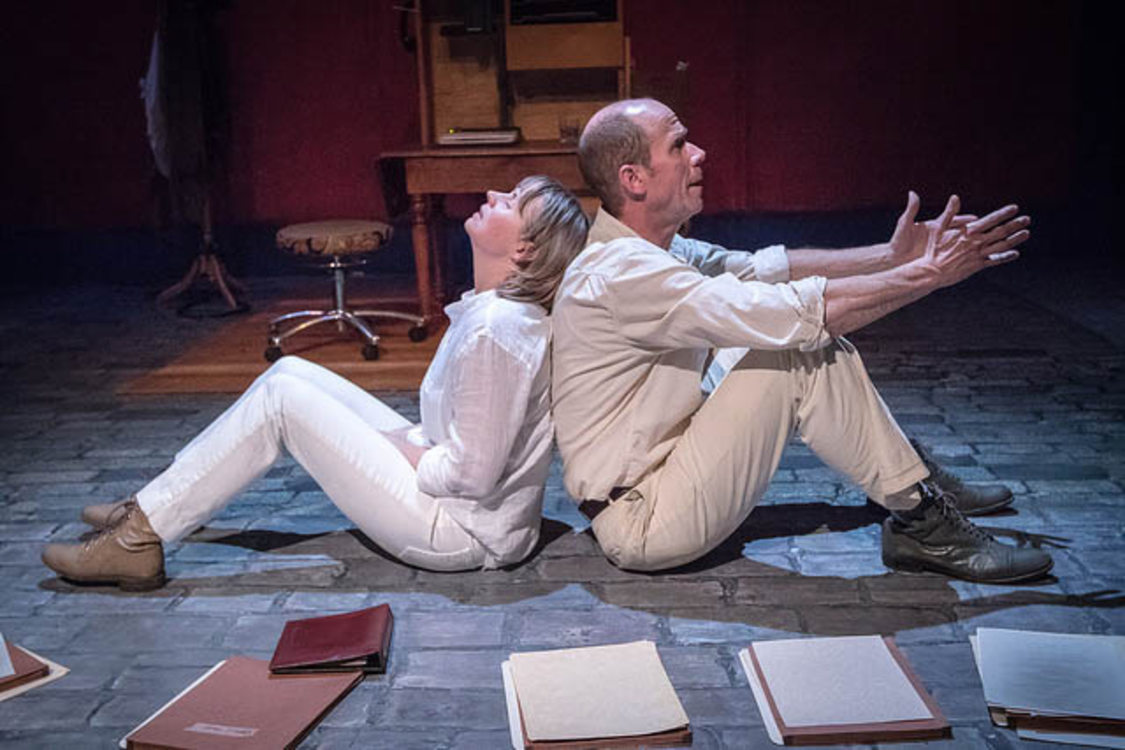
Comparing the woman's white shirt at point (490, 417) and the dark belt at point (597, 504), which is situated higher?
the woman's white shirt at point (490, 417)

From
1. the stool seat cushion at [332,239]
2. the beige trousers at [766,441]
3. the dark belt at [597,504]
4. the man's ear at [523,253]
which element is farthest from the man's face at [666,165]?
the stool seat cushion at [332,239]

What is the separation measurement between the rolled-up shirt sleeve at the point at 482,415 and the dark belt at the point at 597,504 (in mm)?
276

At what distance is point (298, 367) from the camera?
308cm

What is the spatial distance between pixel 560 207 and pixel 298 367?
82cm

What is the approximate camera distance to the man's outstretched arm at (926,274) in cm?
258

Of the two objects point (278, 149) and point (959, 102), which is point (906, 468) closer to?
point (959, 102)

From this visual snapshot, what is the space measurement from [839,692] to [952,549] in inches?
27.5

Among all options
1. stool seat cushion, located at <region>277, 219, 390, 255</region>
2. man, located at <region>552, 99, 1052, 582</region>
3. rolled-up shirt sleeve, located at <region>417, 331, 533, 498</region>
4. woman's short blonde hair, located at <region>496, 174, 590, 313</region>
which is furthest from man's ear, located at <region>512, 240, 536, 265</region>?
stool seat cushion, located at <region>277, 219, 390, 255</region>

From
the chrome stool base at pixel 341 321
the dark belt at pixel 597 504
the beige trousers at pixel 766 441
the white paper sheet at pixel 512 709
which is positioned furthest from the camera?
the chrome stool base at pixel 341 321

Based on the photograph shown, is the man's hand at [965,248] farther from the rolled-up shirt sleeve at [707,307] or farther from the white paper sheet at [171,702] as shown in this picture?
the white paper sheet at [171,702]

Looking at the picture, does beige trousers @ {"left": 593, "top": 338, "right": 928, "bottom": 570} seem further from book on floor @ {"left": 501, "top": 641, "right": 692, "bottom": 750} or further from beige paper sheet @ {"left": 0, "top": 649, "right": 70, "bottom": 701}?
beige paper sheet @ {"left": 0, "top": 649, "right": 70, "bottom": 701}

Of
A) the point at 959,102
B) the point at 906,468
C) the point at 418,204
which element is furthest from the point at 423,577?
the point at 959,102

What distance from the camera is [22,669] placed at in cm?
256

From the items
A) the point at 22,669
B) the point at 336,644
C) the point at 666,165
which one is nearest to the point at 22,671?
the point at 22,669
